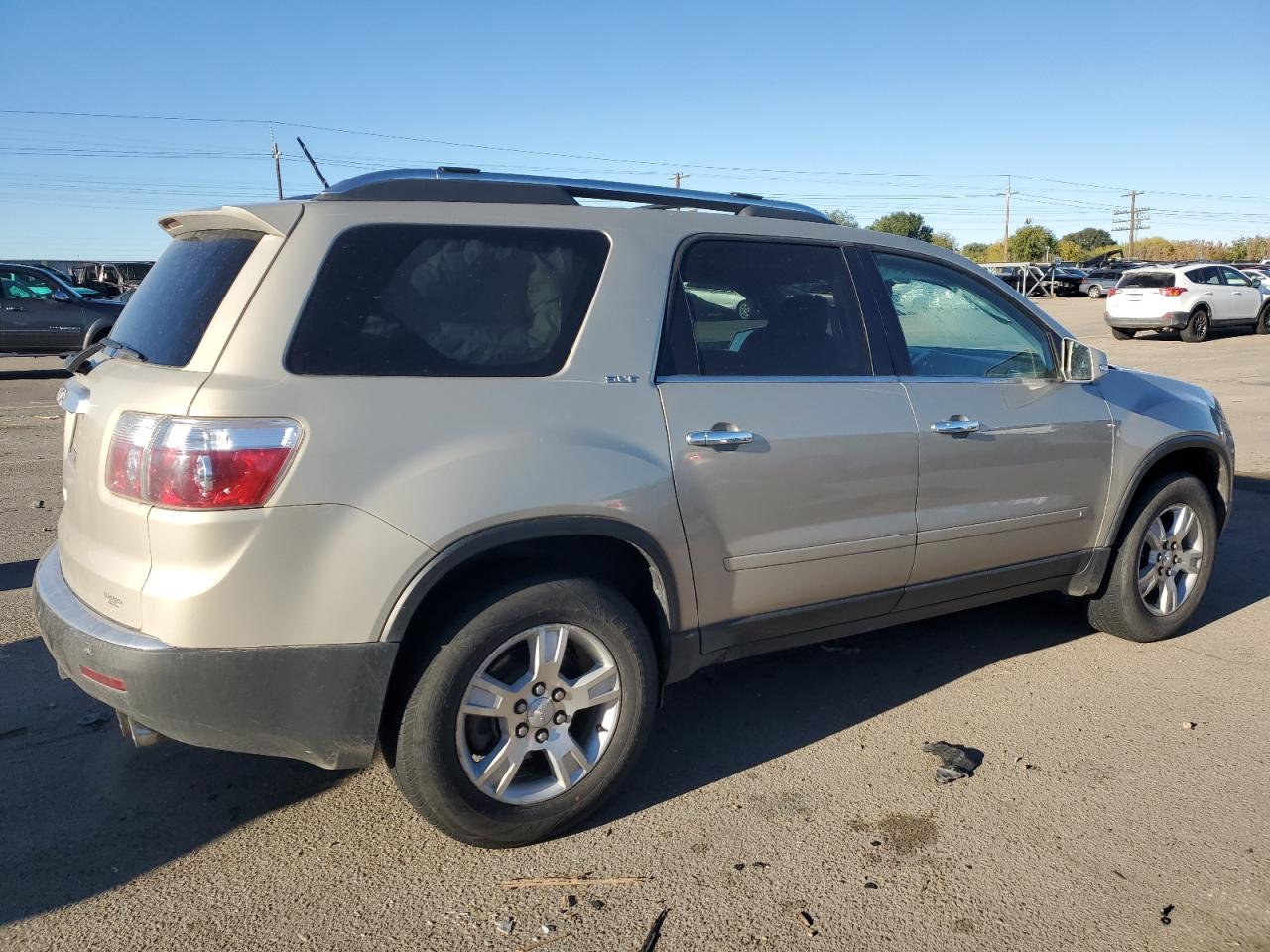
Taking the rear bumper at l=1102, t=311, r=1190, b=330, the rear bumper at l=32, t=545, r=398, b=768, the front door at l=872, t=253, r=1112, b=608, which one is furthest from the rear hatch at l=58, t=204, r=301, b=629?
the rear bumper at l=1102, t=311, r=1190, b=330

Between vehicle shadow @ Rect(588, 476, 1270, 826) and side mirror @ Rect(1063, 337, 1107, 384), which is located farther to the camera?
side mirror @ Rect(1063, 337, 1107, 384)

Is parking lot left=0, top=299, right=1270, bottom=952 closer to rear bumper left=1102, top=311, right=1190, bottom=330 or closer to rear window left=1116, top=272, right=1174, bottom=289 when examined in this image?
rear bumper left=1102, top=311, right=1190, bottom=330

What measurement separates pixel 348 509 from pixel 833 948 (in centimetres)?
170

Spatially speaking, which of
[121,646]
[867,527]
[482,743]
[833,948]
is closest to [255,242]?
[121,646]

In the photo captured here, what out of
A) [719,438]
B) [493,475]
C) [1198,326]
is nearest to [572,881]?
[493,475]

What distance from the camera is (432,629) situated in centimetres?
293

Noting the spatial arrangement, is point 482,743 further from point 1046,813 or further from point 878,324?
point 878,324

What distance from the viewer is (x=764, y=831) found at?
3.20 metres

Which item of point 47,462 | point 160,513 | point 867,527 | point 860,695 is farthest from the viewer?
point 47,462

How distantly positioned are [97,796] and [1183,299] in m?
23.7

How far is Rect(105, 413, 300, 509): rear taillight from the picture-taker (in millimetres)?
2592

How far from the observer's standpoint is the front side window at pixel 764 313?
3434 mm

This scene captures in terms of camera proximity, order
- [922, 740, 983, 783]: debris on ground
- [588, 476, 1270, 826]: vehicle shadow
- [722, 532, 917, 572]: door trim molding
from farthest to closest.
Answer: [588, 476, 1270, 826]: vehicle shadow
[922, 740, 983, 783]: debris on ground
[722, 532, 917, 572]: door trim molding

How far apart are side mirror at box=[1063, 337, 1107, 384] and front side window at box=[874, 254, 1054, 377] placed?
0.27 feet
